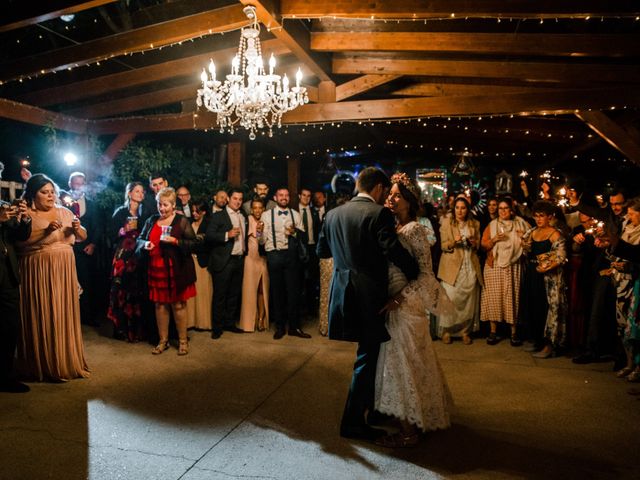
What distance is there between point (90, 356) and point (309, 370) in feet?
→ 7.86

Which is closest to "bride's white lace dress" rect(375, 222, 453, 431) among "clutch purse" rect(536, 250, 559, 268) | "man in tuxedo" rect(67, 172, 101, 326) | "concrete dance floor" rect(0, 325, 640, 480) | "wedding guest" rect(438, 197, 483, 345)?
"concrete dance floor" rect(0, 325, 640, 480)

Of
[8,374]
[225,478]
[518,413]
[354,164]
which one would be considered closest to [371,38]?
[518,413]

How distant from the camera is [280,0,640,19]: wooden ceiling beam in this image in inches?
141

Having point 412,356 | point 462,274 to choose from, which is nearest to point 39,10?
point 412,356

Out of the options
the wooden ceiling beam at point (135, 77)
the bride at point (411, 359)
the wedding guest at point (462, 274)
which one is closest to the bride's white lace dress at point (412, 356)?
the bride at point (411, 359)

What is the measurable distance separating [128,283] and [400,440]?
3797 mm

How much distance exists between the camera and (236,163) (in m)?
7.97

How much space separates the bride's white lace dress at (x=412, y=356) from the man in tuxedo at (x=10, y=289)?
308 centimetres

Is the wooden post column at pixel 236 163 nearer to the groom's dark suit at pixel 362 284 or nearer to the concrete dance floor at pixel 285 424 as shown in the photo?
the concrete dance floor at pixel 285 424

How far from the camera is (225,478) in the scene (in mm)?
2742

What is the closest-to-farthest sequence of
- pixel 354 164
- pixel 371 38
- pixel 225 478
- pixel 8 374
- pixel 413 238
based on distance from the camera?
pixel 225 478, pixel 413 238, pixel 8 374, pixel 371 38, pixel 354 164

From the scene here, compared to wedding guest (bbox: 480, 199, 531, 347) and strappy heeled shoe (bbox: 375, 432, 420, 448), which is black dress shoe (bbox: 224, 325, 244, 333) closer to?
wedding guest (bbox: 480, 199, 531, 347)

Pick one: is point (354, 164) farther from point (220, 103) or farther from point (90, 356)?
point (90, 356)

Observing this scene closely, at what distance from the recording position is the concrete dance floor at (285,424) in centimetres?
286
